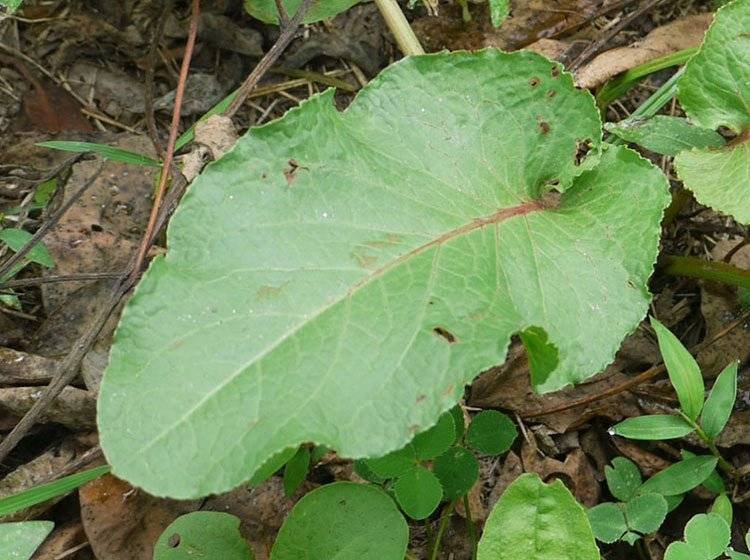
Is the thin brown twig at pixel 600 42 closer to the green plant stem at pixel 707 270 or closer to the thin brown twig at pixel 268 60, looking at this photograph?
the green plant stem at pixel 707 270

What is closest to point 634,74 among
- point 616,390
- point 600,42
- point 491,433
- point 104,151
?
point 600,42

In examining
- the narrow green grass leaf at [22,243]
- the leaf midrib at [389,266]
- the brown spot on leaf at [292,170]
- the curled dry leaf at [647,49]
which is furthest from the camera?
the curled dry leaf at [647,49]

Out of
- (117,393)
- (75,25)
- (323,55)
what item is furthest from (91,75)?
(117,393)

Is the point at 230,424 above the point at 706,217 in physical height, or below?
above

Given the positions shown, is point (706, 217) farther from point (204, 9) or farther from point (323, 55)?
point (204, 9)

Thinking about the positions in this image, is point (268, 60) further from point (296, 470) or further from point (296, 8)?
point (296, 470)

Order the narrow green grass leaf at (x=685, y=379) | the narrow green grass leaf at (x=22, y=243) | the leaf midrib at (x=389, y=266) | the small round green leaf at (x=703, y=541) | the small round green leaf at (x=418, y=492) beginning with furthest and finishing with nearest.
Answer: the narrow green grass leaf at (x=22, y=243), the narrow green grass leaf at (x=685, y=379), the small round green leaf at (x=418, y=492), the small round green leaf at (x=703, y=541), the leaf midrib at (x=389, y=266)

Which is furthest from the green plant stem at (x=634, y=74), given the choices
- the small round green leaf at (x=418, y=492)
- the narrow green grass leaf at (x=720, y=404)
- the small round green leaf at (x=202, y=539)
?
the small round green leaf at (x=202, y=539)

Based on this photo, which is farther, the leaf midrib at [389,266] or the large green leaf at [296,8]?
the large green leaf at [296,8]
